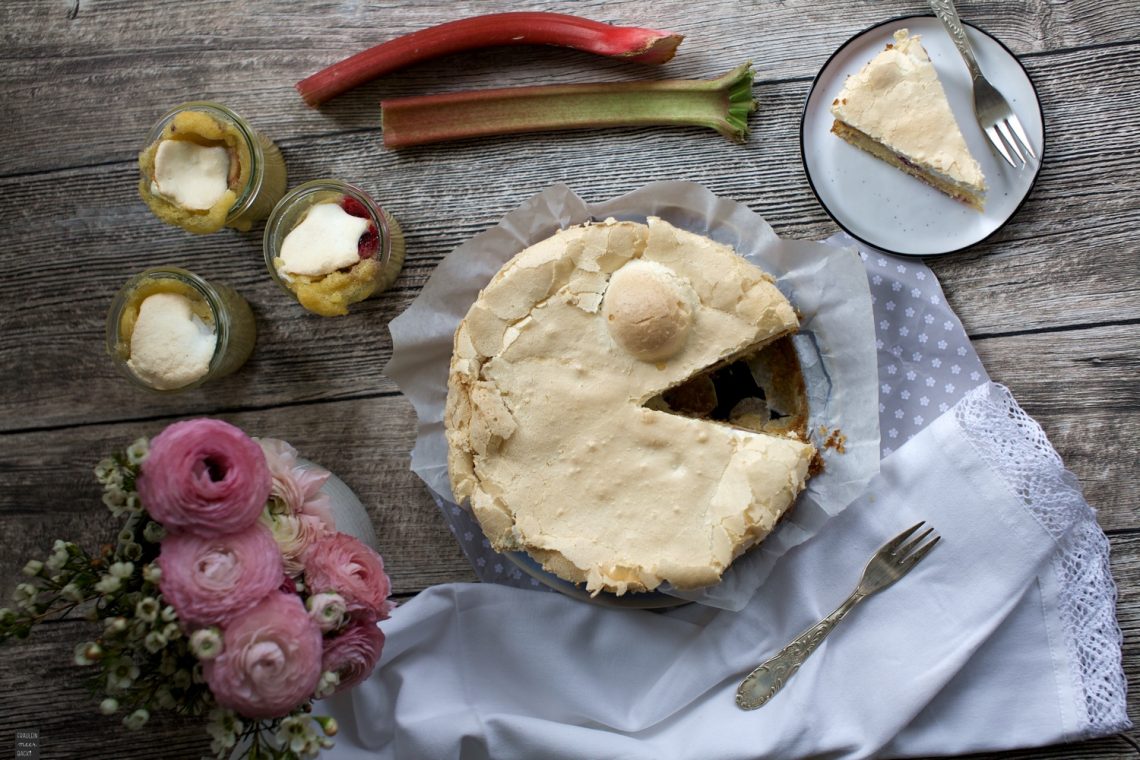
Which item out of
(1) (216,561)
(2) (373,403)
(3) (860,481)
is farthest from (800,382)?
(1) (216,561)

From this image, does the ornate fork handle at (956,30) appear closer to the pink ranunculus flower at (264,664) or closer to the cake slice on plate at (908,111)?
the cake slice on plate at (908,111)

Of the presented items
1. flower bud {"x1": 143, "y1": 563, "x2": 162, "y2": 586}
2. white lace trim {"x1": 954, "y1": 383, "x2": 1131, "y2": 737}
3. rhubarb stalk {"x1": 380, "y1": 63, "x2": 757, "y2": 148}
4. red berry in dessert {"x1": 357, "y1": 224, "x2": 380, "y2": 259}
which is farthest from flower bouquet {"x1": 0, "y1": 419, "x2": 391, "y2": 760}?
white lace trim {"x1": 954, "y1": 383, "x2": 1131, "y2": 737}

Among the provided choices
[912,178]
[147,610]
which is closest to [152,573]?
[147,610]

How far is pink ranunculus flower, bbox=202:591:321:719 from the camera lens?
1.65 m

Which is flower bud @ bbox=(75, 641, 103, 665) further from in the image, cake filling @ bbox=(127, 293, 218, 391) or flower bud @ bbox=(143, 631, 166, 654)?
cake filling @ bbox=(127, 293, 218, 391)

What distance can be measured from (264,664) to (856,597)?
5.35 ft

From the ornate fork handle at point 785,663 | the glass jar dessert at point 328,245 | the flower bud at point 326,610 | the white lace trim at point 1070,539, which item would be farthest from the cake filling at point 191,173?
the white lace trim at point 1070,539

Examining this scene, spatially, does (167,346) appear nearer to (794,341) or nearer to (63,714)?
(63,714)

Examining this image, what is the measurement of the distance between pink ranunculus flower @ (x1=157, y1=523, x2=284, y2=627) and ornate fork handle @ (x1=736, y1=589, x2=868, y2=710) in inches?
57.1

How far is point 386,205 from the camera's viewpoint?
284cm

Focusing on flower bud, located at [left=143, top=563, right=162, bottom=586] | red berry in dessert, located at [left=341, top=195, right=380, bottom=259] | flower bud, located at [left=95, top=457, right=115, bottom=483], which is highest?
red berry in dessert, located at [left=341, top=195, right=380, bottom=259]

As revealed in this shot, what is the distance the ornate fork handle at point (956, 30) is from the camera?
2.60 m

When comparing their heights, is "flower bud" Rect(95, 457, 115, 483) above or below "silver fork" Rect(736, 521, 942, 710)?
above

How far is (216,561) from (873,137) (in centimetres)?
213
